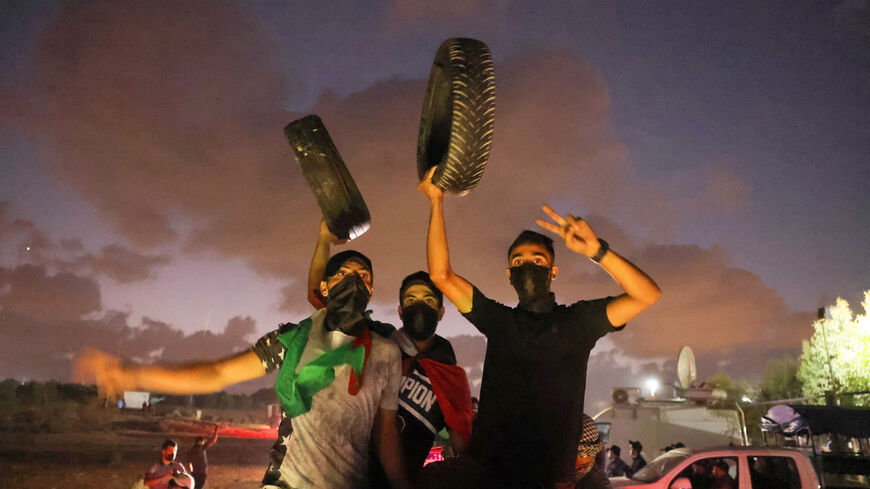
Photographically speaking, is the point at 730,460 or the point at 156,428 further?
the point at 156,428

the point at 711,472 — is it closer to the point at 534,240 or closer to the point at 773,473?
the point at 773,473

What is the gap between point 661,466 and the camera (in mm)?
8117

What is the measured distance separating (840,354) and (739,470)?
133 feet

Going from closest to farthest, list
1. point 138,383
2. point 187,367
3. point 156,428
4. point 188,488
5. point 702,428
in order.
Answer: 1. point 138,383
2. point 187,367
3. point 188,488
4. point 702,428
5. point 156,428

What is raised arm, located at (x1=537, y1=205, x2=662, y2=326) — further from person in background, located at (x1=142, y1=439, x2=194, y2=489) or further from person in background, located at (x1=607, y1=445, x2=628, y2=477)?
person in background, located at (x1=607, y1=445, x2=628, y2=477)

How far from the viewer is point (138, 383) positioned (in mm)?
2625

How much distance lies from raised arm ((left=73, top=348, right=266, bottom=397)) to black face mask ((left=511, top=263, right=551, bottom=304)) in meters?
1.43

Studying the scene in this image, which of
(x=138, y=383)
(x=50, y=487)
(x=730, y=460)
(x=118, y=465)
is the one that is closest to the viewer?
(x=138, y=383)

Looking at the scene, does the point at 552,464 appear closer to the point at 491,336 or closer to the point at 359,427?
the point at 491,336

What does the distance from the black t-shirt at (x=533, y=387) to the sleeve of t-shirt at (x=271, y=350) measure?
98 centimetres

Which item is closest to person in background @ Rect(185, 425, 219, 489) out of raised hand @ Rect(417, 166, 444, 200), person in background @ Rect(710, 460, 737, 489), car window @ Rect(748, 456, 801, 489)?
person in background @ Rect(710, 460, 737, 489)

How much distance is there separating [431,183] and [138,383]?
1954mm

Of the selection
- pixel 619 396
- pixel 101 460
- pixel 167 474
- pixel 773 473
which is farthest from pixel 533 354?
pixel 101 460

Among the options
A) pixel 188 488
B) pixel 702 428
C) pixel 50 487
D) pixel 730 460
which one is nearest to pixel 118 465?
pixel 50 487
